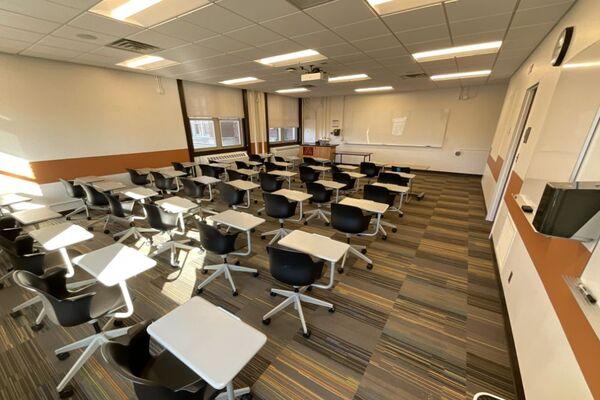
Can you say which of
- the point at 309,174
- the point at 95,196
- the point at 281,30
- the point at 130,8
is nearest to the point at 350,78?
the point at 309,174

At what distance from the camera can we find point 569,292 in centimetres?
129

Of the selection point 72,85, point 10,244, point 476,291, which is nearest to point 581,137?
point 476,291

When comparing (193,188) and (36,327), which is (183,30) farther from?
(36,327)

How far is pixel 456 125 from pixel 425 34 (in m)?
6.22

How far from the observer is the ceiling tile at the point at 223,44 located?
3287 millimetres

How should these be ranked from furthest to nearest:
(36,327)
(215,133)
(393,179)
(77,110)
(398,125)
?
1. (398,125)
2. (215,133)
3. (393,179)
4. (77,110)
5. (36,327)

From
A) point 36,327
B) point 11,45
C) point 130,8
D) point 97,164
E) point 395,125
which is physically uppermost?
point 130,8

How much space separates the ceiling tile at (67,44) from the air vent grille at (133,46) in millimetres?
293

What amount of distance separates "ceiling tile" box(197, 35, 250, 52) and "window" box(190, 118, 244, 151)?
149 inches

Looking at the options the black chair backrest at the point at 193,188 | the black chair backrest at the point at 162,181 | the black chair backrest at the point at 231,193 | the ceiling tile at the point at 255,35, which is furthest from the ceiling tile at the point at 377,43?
the black chair backrest at the point at 162,181

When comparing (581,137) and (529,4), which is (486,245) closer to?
(581,137)

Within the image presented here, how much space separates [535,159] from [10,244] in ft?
17.3

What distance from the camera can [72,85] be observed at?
4.63 meters

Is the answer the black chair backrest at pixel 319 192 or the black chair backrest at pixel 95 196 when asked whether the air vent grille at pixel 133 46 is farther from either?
the black chair backrest at pixel 319 192
